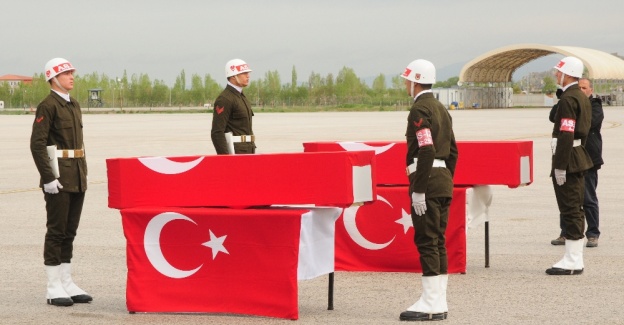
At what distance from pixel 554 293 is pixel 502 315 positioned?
3.66 feet

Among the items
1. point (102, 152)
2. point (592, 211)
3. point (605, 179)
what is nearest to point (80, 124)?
point (592, 211)

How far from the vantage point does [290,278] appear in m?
7.62

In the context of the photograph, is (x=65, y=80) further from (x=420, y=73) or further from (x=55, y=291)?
(x=420, y=73)

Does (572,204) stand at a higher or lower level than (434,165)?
lower

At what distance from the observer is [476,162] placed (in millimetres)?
9961

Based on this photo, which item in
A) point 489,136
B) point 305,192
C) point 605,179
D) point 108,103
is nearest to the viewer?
point 305,192

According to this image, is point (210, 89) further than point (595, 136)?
Yes

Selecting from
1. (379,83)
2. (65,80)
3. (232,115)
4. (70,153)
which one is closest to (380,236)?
(232,115)

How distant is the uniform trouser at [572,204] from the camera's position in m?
9.64

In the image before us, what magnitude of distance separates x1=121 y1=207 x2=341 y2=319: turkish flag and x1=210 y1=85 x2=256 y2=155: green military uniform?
2818mm

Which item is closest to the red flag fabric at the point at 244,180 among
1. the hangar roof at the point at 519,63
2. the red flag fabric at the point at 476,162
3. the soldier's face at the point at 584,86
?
the red flag fabric at the point at 476,162

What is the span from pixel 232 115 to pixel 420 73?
3677mm

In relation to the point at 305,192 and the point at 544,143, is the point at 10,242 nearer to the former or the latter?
the point at 305,192

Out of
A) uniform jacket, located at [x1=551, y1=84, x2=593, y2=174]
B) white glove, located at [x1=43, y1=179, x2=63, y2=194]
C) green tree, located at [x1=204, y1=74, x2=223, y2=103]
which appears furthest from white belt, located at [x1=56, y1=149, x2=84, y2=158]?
green tree, located at [x1=204, y1=74, x2=223, y2=103]
